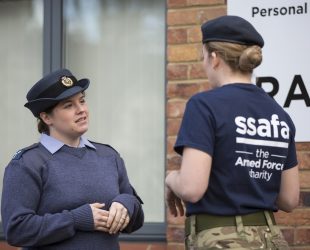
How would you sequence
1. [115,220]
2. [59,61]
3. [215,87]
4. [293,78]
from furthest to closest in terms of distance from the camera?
[59,61] → [293,78] → [115,220] → [215,87]

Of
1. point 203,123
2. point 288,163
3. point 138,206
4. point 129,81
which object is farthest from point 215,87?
point 129,81

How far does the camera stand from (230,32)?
2.38 metres

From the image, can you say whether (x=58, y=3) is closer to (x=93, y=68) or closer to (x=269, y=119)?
(x=93, y=68)

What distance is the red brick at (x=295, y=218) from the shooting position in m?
3.72

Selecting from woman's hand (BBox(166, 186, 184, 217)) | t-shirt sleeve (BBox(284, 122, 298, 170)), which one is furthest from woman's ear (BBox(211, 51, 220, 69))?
woman's hand (BBox(166, 186, 184, 217))

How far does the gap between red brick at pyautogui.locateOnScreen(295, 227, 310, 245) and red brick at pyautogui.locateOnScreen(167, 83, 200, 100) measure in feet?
3.39

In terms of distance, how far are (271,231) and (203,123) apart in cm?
Result: 50

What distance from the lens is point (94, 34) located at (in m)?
4.67

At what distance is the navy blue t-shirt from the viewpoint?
90.4 inches

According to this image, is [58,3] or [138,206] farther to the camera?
[58,3]

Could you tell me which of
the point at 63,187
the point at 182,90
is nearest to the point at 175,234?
the point at 182,90

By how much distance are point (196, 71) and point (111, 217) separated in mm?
1428

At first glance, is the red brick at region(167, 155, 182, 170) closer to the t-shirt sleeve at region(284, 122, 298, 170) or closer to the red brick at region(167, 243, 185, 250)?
the red brick at region(167, 243, 185, 250)

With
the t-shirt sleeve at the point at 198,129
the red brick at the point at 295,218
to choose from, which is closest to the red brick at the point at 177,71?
the red brick at the point at 295,218
